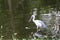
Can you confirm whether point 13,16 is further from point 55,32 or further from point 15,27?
point 55,32

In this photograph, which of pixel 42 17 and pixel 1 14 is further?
pixel 1 14

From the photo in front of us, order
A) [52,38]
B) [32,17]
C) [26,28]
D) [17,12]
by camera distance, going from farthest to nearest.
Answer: [17,12]
[32,17]
[26,28]
[52,38]

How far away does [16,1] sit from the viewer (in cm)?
266

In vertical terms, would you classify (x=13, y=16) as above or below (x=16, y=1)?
below

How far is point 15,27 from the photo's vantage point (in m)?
2.23

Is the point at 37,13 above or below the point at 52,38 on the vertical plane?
above

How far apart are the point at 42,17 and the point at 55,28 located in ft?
0.90

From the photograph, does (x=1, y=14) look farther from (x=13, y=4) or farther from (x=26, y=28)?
(x=26, y=28)

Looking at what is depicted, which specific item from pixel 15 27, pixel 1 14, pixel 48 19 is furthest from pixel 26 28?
pixel 1 14

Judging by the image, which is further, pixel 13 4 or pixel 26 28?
pixel 13 4

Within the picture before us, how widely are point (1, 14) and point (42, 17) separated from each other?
59 cm

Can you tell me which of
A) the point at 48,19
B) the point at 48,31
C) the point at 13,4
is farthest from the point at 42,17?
the point at 13,4

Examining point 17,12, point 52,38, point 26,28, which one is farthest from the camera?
point 17,12

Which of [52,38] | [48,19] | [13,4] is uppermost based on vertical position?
[13,4]
